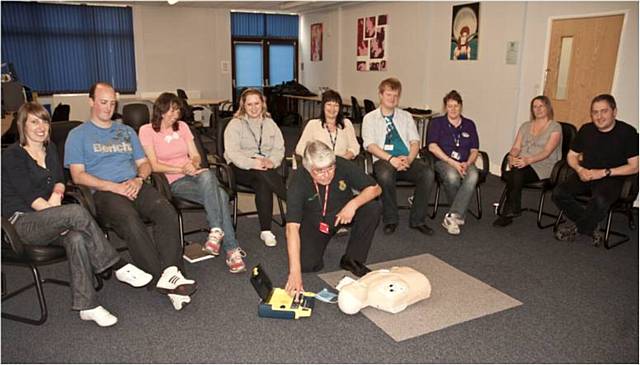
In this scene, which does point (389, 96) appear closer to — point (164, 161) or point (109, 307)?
point (164, 161)

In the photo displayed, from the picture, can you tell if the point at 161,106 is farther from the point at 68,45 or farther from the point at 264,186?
the point at 68,45

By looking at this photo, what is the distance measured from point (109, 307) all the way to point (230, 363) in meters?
0.95

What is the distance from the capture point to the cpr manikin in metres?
2.67

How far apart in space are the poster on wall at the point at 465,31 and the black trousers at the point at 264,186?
4101mm

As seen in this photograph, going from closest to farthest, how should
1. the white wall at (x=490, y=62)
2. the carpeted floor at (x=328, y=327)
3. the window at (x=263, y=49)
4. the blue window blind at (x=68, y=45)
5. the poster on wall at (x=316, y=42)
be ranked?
1. the carpeted floor at (x=328, y=327)
2. the white wall at (x=490, y=62)
3. the blue window blind at (x=68, y=45)
4. the poster on wall at (x=316, y=42)
5. the window at (x=263, y=49)

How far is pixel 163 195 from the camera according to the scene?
10.7 feet

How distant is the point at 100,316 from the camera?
2.55 meters

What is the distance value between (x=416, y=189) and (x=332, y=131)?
2.79 ft

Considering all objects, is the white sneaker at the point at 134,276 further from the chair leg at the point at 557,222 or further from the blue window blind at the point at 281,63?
the blue window blind at the point at 281,63

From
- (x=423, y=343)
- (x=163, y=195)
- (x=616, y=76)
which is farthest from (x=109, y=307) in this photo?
(x=616, y=76)

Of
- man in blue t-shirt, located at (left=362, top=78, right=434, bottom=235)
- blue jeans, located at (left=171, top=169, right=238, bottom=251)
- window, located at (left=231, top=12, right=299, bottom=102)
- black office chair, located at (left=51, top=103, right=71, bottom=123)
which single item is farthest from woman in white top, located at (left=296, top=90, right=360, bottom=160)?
window, located at (left=231, top=12, right=299, bottom=102)

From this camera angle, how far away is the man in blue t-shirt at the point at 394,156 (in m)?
4.08

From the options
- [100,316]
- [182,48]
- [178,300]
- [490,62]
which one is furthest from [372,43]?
[100,316]

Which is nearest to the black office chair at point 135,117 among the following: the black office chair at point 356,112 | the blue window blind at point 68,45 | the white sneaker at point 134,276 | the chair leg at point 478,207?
the white sneaker at point 134,276
